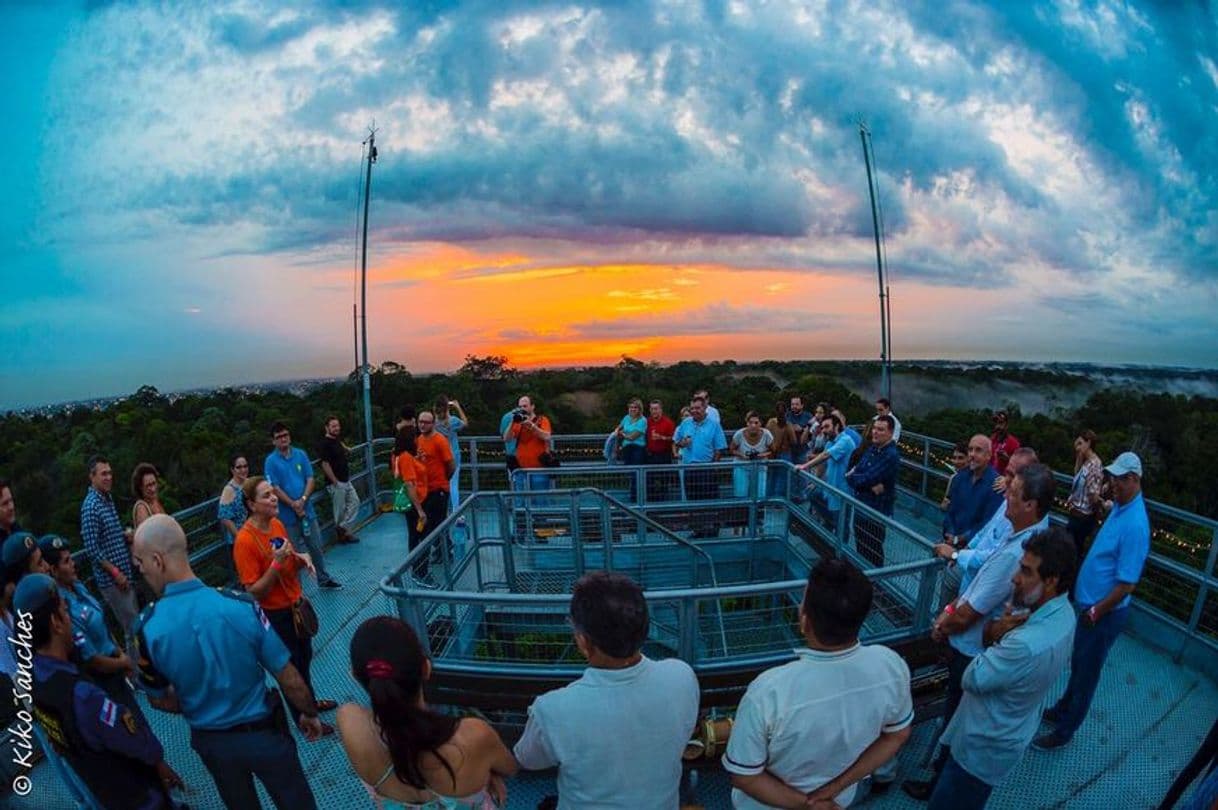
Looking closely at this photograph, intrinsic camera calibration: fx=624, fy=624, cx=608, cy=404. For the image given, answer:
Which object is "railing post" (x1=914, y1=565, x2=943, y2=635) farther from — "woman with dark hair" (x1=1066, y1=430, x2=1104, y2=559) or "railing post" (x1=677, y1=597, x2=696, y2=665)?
"woman with dark hair" (x1=1066, y1=430, x2=1104, y2=559)

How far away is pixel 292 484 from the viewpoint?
609cm

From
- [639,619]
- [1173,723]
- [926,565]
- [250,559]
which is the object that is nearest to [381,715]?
[639,619]

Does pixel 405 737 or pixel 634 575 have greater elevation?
pixel 405 737

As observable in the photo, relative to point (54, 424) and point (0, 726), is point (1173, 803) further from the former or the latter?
point (54, 424)

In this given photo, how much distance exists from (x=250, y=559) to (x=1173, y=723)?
5.98 meters

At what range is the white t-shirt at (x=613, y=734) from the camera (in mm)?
1908

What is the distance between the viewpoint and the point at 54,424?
105ft

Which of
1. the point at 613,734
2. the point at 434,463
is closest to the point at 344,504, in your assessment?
the point at 434,463

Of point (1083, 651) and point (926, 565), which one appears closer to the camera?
point (926, 565)

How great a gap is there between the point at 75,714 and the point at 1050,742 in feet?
16.8

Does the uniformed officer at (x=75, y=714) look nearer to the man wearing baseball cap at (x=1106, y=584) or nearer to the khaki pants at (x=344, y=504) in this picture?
the man wearing baseball cap at (x=1106, y=584)

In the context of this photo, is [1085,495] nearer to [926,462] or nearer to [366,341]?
[926,462]

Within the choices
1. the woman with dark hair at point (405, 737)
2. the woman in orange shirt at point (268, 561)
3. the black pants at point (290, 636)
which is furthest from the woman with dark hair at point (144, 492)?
the woman with dark hair at point (405, 737)

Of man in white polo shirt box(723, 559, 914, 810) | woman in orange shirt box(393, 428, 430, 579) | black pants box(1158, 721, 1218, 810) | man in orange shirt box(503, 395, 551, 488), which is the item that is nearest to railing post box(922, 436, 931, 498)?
man in orange shirt box(503, 395, 551, 488)
